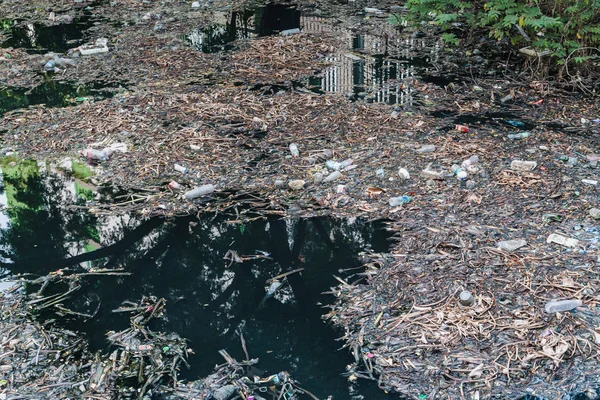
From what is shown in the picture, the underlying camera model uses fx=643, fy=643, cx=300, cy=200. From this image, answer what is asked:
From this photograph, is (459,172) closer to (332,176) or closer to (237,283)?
(332,176)

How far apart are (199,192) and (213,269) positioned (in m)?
0.98

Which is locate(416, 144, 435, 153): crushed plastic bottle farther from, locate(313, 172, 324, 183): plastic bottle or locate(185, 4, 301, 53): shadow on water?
locate(185, 4, 301, 53): shadow on water

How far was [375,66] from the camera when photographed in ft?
26.9

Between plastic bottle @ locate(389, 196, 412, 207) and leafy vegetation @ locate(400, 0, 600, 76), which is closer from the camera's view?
plastic bottle @ locate(389, 196, 412, 207)

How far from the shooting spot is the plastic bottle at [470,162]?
5.45 m

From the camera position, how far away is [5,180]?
597 centimetres

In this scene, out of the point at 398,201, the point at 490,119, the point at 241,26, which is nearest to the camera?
the point at 398,201

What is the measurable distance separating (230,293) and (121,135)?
9.31 feet

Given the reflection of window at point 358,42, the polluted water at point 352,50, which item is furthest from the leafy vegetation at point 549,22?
the reflection of window at point 358,42

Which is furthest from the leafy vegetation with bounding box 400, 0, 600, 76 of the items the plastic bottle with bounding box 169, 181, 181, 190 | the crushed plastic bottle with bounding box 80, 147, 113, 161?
the crushed plastic bottle with bounding box 80, 147, 113, 161

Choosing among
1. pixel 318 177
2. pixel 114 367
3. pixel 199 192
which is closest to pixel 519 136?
pixel 318 177

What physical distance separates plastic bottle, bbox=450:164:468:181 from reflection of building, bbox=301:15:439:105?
172cm

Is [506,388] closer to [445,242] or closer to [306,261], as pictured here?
[445,242]

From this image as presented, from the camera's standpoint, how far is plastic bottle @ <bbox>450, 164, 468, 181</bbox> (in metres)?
5.29
